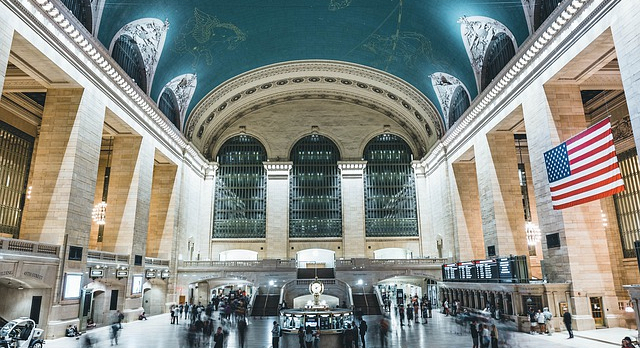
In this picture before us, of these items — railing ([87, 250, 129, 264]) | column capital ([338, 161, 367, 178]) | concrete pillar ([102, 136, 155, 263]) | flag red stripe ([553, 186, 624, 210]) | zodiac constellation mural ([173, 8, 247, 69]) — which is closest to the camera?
flag red stripe ([553, 186, 624, 210])

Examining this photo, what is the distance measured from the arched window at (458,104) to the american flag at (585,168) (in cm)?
1100

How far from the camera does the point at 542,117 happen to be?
53.8 feet

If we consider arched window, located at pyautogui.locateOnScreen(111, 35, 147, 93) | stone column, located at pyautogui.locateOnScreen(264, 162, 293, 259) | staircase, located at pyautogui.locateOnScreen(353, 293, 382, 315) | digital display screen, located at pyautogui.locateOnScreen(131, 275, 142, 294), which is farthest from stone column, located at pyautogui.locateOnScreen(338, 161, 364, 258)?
arched window, located at pyautogui.locateOnScreen(111, 35, 147, 93)

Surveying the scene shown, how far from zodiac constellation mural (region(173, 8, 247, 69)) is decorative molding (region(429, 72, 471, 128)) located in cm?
1236

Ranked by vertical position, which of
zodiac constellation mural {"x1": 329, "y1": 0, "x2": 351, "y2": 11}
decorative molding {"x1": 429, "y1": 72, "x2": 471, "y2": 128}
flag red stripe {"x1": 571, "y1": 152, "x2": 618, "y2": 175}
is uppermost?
zodiac constellation mural {"x1": 329, "y1": 0, "x2": 351, "y2": 11}

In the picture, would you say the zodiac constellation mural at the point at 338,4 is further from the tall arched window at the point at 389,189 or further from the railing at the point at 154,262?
the railing at the point at 154,262

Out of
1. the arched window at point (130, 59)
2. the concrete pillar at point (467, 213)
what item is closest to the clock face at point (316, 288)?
the concrete pillar at point (467, 213)

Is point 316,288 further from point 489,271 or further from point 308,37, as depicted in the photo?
point 308,37

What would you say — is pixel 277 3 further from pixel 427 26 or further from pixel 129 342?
pixel 129 342

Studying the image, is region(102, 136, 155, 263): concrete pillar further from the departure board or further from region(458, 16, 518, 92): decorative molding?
region(458, 16, 518, 92): decorative molding

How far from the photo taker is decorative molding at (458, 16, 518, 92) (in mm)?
19281

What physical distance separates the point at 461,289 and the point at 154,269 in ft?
54.4

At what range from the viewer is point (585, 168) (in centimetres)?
1288

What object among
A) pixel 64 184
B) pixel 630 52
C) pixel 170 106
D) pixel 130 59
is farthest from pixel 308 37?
pixel 630 52
